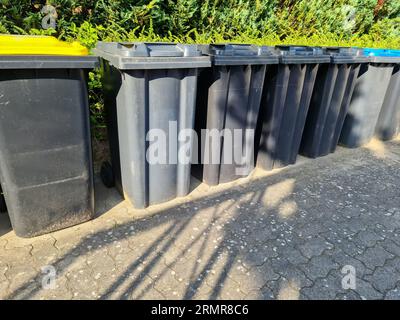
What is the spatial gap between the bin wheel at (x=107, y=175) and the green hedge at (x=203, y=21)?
1.52 feet

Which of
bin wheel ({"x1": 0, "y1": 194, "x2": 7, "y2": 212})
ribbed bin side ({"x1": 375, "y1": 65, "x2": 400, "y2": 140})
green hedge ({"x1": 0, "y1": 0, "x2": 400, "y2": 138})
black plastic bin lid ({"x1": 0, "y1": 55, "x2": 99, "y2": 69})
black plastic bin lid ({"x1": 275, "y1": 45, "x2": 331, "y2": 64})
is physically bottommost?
bin wheel ({"x1": 0, "y1": 194, "x2": 7, "y2": 212})

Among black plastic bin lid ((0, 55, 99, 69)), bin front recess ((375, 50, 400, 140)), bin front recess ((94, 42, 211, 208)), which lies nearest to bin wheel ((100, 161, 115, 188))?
bin front recess ((94, 42, 211, 208))

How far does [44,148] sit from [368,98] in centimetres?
423

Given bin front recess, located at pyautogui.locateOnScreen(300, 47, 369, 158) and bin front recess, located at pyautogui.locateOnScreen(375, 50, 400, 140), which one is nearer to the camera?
bin front recess, located at pyautogui.locateOnScreen(300, 47, 369, 158)

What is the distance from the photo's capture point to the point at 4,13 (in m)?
2.83

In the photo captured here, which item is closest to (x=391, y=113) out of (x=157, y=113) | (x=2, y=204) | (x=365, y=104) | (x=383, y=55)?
(x=365, y=104)

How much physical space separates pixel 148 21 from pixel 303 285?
3.48m

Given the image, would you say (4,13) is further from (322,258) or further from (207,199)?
(322,258)

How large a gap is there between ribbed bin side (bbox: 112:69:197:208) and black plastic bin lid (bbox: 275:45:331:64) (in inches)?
45.9

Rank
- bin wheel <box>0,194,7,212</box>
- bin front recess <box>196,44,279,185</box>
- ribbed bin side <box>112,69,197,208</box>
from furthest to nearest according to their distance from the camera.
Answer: bin front recess <box>196,44,279,185</box> < bin wheel <box>0,194,7,212</box> < ribbed bin side <box>112,69,197,208</box>

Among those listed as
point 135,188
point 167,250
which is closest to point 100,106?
point 135,188

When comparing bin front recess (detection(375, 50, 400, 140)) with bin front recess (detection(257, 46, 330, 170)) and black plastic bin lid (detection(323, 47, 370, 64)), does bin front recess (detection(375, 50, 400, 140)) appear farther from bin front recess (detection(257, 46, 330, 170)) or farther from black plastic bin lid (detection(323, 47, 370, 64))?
bin front recess (detection(257, 46, 330, 170))

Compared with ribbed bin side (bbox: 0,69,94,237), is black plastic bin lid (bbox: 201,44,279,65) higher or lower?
higher

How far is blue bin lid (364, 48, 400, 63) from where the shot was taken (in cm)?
390
